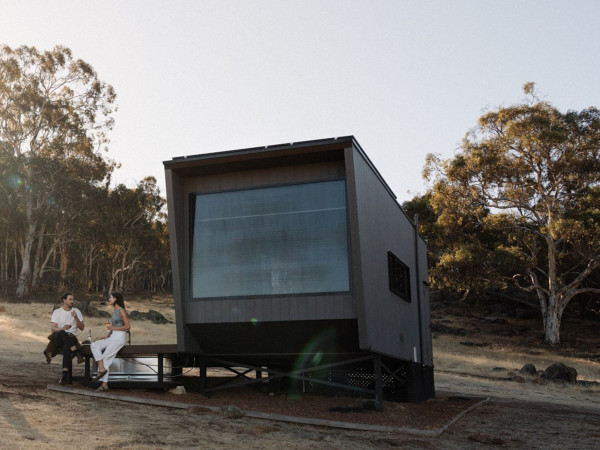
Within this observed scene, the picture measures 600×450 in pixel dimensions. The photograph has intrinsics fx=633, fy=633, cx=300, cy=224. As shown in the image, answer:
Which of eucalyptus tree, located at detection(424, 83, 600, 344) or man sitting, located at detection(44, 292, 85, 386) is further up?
eucalyptus tree, located at detection(424, 83, 600, 344)

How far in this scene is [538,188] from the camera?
34375 mm

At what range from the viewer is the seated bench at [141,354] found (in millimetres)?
10383

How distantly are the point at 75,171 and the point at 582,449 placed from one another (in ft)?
131

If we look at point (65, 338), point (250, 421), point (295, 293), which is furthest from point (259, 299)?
point (65, 338)

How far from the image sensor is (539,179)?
3434 centimetres

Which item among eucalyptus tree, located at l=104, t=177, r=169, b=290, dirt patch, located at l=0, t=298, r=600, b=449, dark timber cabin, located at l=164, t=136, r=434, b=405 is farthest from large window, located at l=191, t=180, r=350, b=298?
eucalyptus tree, located at l=104, t=177, r=169, b=290

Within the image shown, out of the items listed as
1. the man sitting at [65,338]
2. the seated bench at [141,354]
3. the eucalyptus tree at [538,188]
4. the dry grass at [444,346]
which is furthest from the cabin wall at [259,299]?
the eucalyptus tree at [538,188]

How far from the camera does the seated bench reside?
1038 cm

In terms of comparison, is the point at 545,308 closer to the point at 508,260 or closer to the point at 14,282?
the point at 508,260

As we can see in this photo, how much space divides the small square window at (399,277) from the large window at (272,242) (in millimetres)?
2363

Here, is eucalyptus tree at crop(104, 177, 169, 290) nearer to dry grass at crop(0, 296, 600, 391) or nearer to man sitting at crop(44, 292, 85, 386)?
dry grass at crop(0, 296, 600, 391)

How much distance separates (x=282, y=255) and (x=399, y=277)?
383cm

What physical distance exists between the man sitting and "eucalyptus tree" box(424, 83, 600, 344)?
2678 centimetres

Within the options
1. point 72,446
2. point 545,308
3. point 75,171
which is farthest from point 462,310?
point 72,446
